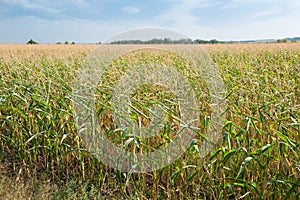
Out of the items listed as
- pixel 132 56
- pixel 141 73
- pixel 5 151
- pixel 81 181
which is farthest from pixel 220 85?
pixel 132 56

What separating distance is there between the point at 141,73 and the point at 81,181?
5.30ft

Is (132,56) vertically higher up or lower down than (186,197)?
higher up

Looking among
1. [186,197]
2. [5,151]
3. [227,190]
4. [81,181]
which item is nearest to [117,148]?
[81,181]

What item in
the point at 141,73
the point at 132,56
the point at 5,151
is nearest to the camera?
the point at 5,151

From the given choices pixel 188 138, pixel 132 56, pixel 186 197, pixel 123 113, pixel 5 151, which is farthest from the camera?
pixel 132 56

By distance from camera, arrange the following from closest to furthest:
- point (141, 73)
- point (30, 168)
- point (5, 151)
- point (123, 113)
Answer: point (123, 113), point (30, 168), point (5, 151), point (141, 73)

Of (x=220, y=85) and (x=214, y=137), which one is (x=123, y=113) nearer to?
(x=214, y=137)

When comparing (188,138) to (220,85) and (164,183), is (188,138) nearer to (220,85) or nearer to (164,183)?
(164,183)

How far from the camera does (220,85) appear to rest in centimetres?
301

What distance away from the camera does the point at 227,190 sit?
6.39 feet

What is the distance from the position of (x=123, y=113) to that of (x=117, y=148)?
277 millimetres

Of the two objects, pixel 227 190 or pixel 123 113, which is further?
pixel 123 113

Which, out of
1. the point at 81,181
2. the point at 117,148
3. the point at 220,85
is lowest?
the point at 81,181

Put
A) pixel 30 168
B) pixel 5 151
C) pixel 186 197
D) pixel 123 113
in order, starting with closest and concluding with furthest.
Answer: pixel 186 197 → pixel 123 113 → pixel 30 168 → pixel 5 151
